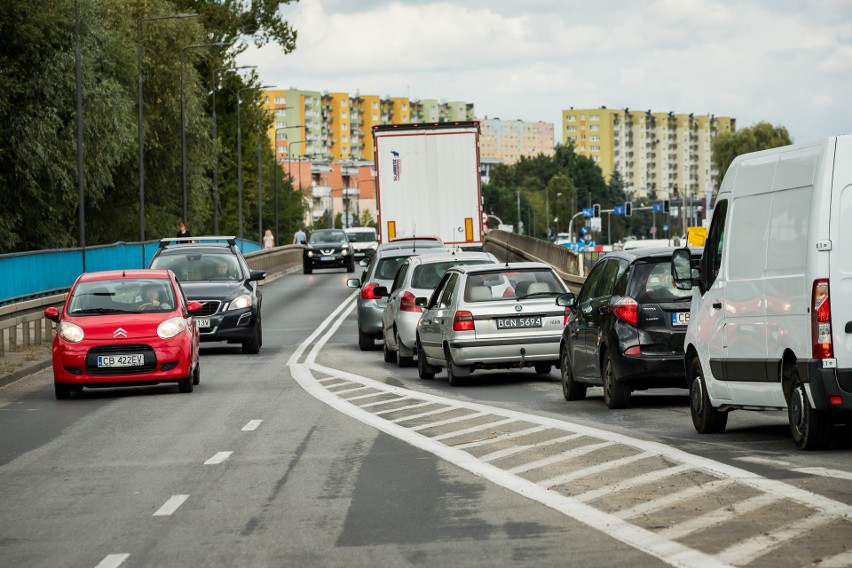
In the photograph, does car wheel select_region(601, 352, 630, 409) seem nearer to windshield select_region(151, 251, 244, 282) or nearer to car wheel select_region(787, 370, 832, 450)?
car wheel select_region(787, 370, 832, 450)

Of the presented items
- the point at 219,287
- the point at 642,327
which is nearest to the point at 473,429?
the point at 642,327

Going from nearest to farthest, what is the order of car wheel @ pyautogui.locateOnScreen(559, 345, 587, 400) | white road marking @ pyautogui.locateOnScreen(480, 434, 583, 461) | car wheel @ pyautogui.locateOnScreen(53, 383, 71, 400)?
white road marking @ pyautogui.locateOnScreen(480, 434, 583, 461), car wheel @ pyautogui.locateOnScreen(559, 345, 587, 400), car wheel @ pyautogui.locateOnScreen(53, 383, 71, 400)

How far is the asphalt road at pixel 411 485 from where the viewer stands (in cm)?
845

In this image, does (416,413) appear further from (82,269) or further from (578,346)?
(82,269)

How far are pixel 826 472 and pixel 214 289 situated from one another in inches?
714

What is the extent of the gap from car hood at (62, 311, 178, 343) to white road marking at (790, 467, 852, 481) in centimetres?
1094

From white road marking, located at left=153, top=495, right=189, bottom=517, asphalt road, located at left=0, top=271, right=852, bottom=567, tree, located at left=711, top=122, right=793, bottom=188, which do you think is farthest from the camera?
tree, located at left=711, top=122, right=793, bottom=188

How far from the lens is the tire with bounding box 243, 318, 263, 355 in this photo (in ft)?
92.1

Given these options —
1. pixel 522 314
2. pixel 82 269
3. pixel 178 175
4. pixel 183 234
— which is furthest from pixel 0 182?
pixel 522 314

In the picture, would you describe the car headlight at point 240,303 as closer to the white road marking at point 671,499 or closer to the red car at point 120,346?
the red car at point 120,346

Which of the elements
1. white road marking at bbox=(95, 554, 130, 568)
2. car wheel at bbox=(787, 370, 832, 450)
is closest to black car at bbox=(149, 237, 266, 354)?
car wheel at bbox=(787, 370, 832, 450)

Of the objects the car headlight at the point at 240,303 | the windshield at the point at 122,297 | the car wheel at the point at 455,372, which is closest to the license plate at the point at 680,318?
the car wheel at the point at 455,372

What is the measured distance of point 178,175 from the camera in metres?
72.3

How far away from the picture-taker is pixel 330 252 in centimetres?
6956
